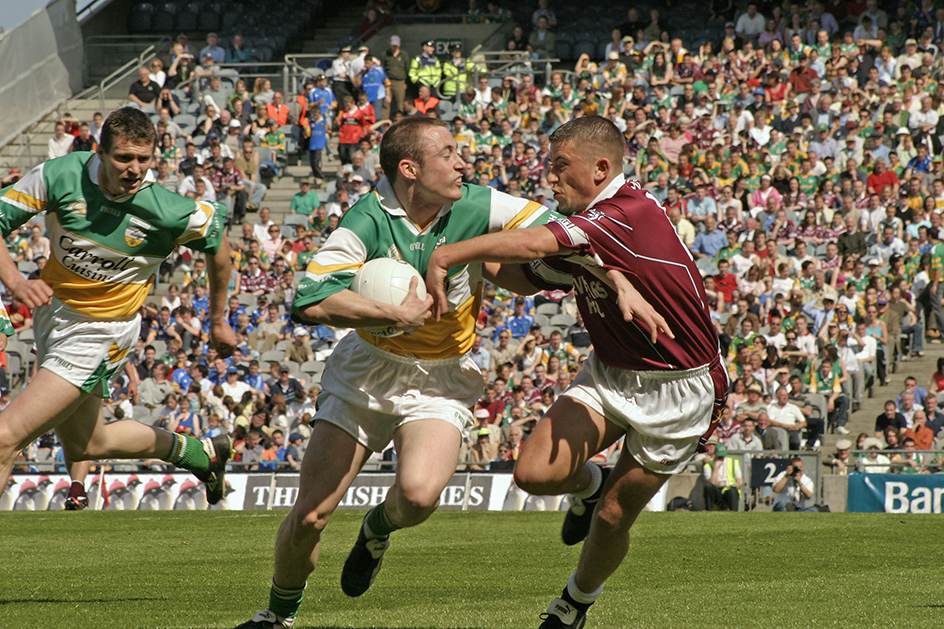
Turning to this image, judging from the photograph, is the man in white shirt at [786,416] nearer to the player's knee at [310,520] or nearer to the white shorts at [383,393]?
the white shorts at [383,393]

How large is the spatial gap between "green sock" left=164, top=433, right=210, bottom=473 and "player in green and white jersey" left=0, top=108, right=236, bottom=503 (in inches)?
15.2

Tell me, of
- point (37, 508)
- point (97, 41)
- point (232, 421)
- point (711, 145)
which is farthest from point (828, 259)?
point (97, 41)

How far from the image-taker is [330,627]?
19.1ft

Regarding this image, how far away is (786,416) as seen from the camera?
54.1 ft

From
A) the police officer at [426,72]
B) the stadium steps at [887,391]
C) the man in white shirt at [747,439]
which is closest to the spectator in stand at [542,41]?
the police officer at [426,72]

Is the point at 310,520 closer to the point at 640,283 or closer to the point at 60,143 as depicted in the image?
the point at 640,283

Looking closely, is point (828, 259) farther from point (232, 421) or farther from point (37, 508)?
point (37, 508)

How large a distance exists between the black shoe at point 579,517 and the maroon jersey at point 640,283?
1031mm

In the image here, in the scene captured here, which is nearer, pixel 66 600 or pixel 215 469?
pixel 66 600

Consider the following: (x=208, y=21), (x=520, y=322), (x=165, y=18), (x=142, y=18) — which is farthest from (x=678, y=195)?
(x=142, y=18)

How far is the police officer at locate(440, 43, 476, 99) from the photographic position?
25328 mm

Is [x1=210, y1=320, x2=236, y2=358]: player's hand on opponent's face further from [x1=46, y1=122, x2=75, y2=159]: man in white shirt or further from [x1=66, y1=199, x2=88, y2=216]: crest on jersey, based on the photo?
[x1=46, y1=122, x2=75, y2=159]: man in white shirt

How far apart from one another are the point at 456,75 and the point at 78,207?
19.3m

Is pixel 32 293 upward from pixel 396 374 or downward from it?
upward
